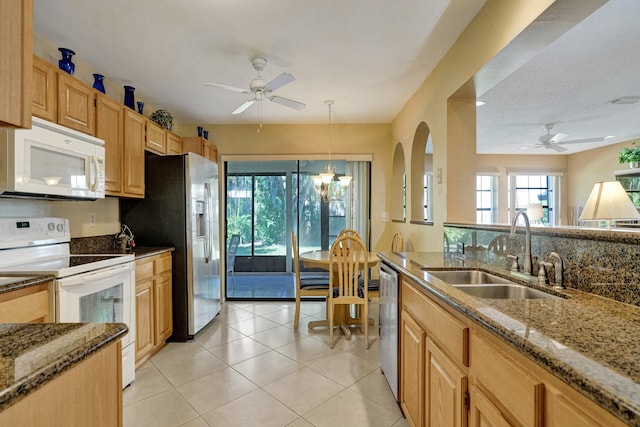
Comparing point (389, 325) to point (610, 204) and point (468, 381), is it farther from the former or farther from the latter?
point (610, 204)

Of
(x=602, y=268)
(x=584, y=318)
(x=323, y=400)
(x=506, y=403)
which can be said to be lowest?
(x=323, y=400)

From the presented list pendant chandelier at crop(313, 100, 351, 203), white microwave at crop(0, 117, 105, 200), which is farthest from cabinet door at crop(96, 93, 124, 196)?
pendant chandelier at crop(313, 100, 351, 203)

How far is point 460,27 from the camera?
2.18 metres

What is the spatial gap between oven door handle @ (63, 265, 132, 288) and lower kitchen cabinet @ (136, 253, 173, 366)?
30cm

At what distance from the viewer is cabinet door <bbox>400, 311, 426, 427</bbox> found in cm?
156

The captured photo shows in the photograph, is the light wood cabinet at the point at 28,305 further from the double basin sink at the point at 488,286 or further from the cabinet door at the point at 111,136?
the double basin sink at the point at 488,286

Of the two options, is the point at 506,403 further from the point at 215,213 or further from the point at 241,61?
the point at 215,213

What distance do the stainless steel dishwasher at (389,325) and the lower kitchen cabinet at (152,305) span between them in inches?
74.1

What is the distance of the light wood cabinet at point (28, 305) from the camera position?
1.41m

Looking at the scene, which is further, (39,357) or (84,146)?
(84,146)

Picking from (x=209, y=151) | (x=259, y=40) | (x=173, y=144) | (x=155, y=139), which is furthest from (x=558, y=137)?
(x=155, y=139)

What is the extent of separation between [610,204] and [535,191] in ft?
17.9

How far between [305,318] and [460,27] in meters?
3.13

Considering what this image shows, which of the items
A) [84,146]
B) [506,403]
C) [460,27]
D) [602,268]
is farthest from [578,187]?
[84,146]
